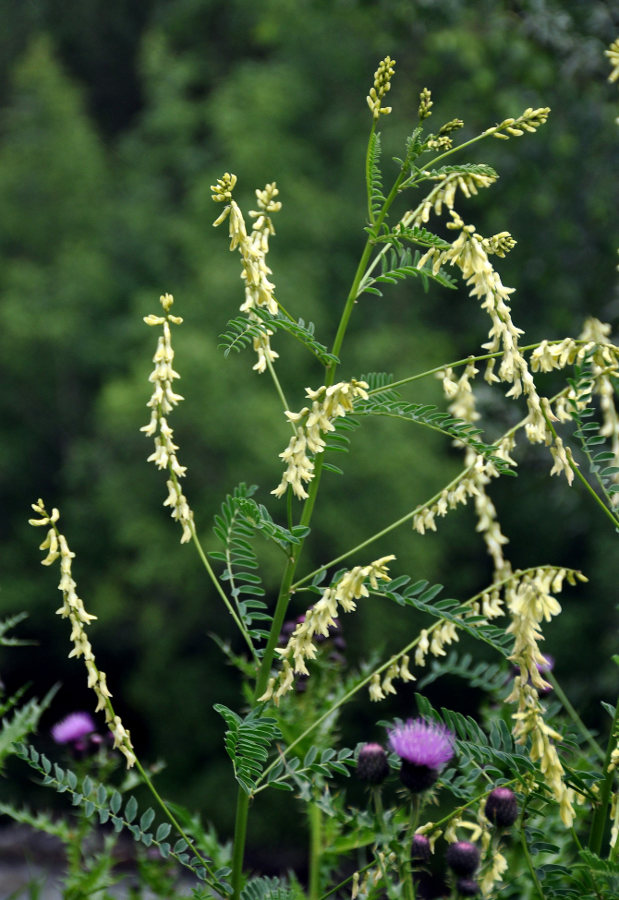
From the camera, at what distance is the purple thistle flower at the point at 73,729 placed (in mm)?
1730

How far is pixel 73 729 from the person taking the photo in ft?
5.76

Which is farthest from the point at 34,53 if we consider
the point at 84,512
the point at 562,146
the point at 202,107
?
the point at 562,146

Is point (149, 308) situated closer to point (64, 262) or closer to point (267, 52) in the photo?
point (64, 262)

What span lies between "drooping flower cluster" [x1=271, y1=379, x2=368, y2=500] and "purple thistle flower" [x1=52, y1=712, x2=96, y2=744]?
85 centimetres

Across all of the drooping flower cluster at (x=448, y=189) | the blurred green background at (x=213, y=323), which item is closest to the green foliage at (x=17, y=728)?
the drooping flower cluster at (x=448, y=189)

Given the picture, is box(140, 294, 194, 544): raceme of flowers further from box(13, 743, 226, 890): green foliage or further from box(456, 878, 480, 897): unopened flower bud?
box(456, 878, 480, 897): unopened flower bud

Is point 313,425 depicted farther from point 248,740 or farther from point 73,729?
point 73,729

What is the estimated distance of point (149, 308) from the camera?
10852mm

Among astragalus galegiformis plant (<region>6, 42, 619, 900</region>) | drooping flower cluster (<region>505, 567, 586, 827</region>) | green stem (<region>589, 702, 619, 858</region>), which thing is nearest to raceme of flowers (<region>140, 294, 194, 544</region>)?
astragalus galegiformis plant (<region>6, 42, 619, 900</region>)

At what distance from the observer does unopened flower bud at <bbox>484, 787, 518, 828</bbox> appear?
110 centimetres

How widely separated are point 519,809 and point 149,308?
395 inches

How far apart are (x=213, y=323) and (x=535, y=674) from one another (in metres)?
9.93

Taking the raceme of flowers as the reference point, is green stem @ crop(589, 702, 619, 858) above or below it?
below

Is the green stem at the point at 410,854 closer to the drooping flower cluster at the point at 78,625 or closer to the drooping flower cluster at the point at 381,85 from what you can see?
the drooping flower cluster at the point at 78,625
